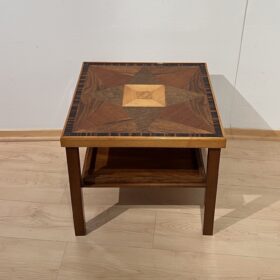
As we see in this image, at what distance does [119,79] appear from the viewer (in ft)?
4.45

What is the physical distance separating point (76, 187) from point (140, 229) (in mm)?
291

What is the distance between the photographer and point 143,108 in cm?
121

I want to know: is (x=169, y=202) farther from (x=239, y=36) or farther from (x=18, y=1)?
(x=18, y=1)

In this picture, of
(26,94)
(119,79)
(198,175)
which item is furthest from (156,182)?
(26,94)

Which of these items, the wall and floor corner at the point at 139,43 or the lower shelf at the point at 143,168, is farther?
the wall and floor corner at the point at 139,43

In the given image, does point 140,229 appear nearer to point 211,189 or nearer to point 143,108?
point 211,189

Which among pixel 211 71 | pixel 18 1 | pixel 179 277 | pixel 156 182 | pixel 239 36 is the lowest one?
pixel 179 277

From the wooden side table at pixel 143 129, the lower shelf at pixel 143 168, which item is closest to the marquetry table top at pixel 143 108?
the wooden side table at pixel 143 129

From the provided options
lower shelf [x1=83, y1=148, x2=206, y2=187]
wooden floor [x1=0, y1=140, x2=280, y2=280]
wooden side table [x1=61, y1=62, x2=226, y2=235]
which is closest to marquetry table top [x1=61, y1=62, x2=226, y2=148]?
wooden side table [x1=61, y1=62, x2=226, y2=235]

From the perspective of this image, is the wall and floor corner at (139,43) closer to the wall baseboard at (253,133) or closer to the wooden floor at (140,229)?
the wall baseboard at (253,133)

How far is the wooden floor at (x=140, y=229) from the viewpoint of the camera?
1225mm

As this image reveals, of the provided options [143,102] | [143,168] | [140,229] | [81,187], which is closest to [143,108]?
[143,102]

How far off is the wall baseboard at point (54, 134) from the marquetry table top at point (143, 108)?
0.48 metres

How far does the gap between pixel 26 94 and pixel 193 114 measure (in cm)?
84
